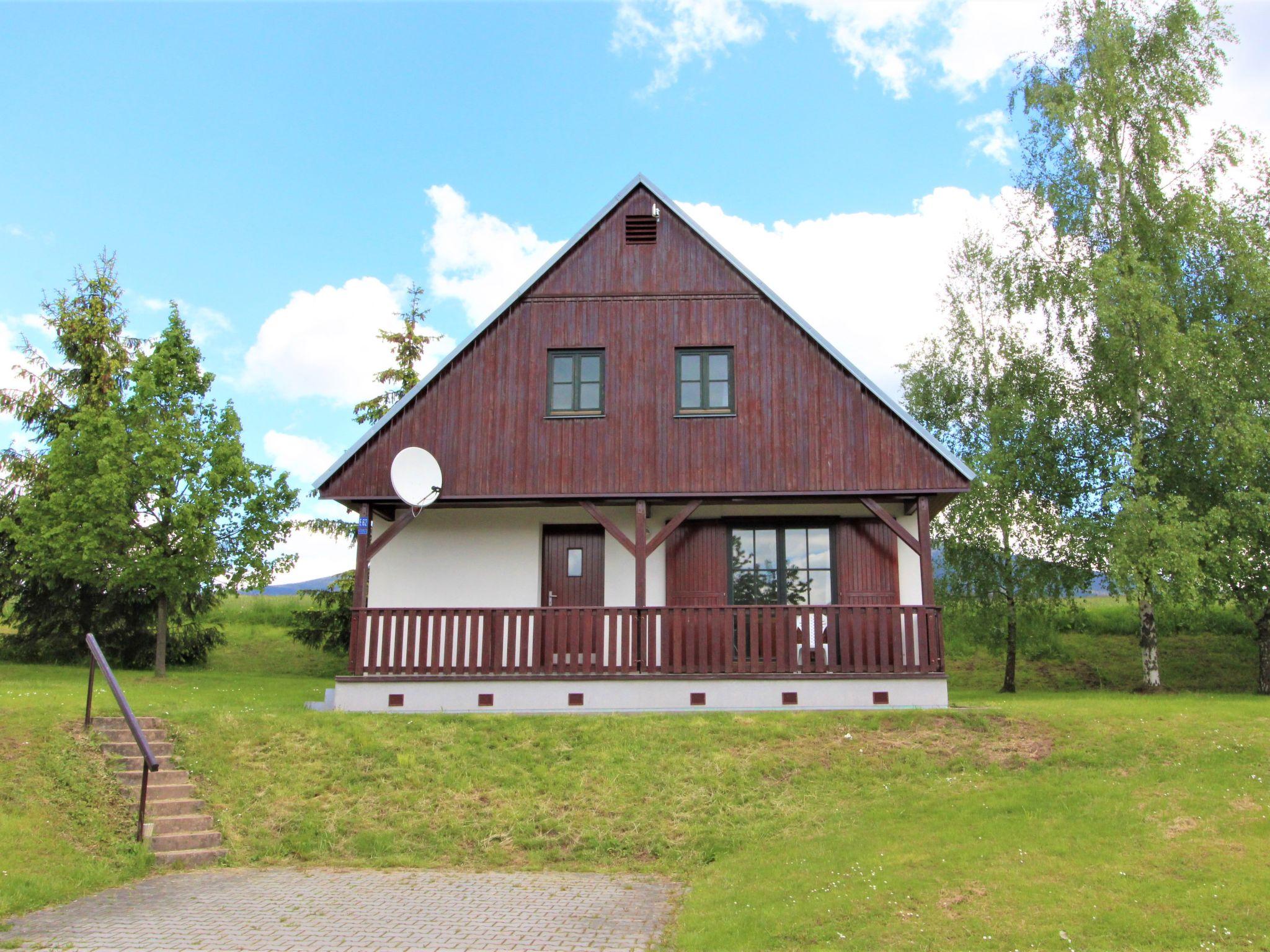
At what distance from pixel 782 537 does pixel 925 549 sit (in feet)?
7.88

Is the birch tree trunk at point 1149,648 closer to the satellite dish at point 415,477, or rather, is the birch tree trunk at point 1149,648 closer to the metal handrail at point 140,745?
the satellite dish at point 415,477

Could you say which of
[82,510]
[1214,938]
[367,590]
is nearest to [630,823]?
[1214,938]

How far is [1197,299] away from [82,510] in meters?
23.1

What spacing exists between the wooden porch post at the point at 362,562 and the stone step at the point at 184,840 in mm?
4548

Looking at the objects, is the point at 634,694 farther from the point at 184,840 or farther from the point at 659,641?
the point at 184,840

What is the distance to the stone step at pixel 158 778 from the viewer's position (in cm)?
1063

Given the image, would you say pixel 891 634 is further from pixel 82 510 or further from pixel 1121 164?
pixel 82 510

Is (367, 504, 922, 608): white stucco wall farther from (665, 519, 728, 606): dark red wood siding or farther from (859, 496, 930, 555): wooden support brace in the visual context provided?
(859, 496, 930, 555): wooden support brace

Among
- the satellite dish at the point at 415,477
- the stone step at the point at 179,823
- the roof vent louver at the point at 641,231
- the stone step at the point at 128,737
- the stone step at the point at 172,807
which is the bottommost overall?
the stone step at the point at 179,823

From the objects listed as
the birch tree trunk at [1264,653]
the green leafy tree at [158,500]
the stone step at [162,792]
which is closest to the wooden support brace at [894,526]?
the birch tree trunk at [1264,653]

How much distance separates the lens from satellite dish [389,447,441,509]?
1443 centimetres

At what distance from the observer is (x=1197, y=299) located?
20.6m

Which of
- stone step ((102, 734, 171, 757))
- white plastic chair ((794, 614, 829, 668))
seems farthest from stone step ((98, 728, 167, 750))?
white plastic chair ((794, 614, 829, 668))

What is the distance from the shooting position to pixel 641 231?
52.8ft
